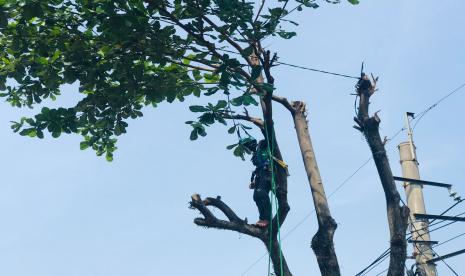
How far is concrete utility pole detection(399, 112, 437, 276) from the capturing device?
36.6 ft

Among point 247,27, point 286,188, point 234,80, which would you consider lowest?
point 286,188

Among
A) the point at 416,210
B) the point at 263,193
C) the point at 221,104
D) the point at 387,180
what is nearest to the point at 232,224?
the point at 263,193

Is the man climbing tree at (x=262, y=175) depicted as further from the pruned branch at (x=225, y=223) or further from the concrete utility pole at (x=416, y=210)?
the concrete utility pole at (x=416, y=210)

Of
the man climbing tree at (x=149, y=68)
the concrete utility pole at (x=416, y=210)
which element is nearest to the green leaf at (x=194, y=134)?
the man climbing tree at (x=149, y=68)

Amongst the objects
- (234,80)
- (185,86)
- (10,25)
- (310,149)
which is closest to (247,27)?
(234,80)

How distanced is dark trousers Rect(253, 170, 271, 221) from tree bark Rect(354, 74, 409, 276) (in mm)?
1274

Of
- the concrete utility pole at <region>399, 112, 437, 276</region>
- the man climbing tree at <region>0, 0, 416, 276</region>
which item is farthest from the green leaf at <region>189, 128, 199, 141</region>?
the concrete utility pole at <region>399, 112, 437, 276</region>

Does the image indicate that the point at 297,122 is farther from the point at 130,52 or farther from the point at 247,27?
the point at 130,52

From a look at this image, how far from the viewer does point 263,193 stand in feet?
27.3

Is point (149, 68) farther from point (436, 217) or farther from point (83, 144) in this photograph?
point (436, 217)

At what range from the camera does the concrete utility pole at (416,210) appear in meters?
11.1

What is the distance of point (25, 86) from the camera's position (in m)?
8.30

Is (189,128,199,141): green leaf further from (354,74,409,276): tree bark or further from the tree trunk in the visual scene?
(354,74,409,276): tree bark

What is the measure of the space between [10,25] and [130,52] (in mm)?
1479
